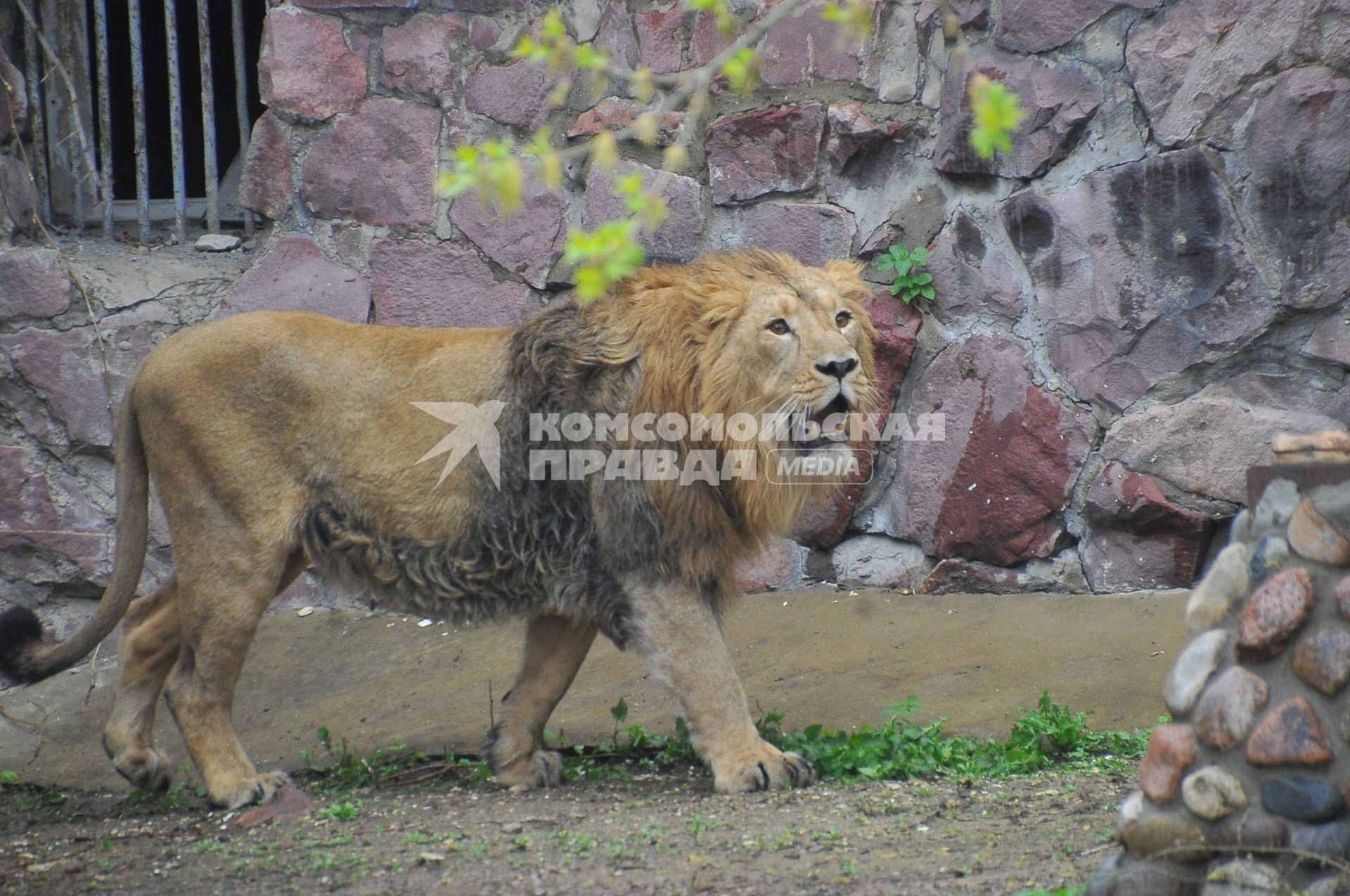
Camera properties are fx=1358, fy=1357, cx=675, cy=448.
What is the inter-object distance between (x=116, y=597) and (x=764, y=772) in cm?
202

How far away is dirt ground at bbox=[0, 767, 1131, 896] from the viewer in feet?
9.39

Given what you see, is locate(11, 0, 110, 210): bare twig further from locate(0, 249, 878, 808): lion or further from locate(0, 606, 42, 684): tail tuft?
locate(0, 606, 42, 684): tail tuft

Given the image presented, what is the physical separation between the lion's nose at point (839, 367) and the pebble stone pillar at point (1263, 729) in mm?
1453

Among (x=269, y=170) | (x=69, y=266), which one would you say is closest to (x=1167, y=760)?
(x=269, y=170)

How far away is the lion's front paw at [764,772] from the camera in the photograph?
12.1 ft

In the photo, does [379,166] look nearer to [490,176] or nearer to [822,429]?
[822,429]

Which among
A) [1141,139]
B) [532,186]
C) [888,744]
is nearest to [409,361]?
[532,186]

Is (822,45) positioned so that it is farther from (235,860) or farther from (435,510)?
(235,860)

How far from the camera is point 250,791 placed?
3.87 meters

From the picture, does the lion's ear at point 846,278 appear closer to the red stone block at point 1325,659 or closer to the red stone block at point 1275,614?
the red stone block at point 1275,614

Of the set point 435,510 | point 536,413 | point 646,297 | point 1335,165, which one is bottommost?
point 435,510

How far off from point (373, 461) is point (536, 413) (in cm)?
50

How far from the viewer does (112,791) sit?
14.5ft

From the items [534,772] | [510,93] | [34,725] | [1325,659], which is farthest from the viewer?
[510,93]
